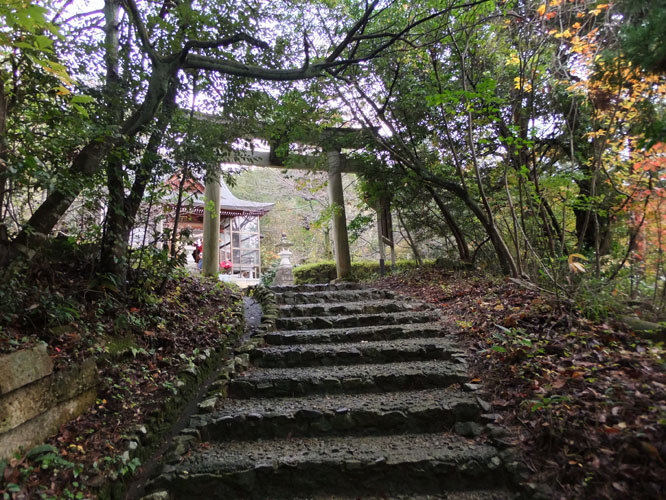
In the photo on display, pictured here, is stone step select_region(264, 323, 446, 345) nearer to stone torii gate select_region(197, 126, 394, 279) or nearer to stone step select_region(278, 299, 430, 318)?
stone step select_region(278, 299, 430, 318)

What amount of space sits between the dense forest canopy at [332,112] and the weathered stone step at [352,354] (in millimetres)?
1303

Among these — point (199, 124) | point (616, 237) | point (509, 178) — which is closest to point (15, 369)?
point (199, 124)

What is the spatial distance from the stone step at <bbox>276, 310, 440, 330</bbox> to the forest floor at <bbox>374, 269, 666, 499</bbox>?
834 mm

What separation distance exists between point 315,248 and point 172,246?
44.2ft

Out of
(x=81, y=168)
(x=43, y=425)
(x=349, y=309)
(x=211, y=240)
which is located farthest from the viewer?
(x=211, y=240)

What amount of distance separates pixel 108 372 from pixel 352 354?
2063 mm

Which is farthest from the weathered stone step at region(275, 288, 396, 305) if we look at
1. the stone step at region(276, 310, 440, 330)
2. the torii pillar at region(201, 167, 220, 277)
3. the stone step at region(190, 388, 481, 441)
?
the stone step at region(190, 388, 481, 441)

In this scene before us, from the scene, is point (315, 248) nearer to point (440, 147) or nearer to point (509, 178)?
point (440, 147)

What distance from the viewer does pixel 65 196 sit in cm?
268

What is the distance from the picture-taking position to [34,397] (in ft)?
6.55

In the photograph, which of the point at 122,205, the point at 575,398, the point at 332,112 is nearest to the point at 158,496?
the point at 575,398

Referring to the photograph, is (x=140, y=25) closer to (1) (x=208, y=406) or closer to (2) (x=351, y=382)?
(1) (x=208, y=406)

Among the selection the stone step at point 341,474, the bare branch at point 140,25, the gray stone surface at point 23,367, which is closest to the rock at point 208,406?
the stone step at point 341,474

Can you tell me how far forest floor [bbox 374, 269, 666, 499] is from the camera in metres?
1.68
